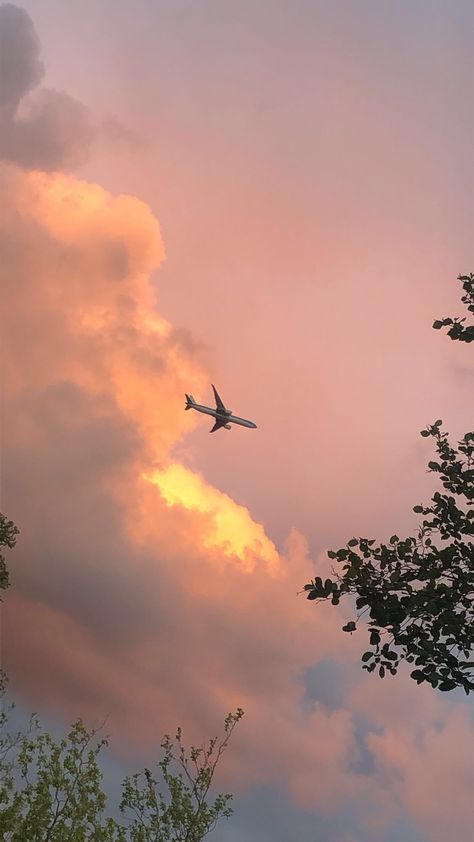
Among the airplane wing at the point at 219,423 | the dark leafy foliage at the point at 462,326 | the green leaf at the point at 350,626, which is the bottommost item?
the green leaf at the point at 350,626

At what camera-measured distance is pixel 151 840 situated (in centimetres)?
3150

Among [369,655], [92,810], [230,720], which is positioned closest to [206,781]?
[230,720]

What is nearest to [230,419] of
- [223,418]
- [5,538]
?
[223,418]

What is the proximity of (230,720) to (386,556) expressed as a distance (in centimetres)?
2301

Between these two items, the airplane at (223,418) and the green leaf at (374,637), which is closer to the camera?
the green leaf at (374,637)

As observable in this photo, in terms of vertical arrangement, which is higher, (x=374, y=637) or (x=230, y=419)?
(x=230, y=419)

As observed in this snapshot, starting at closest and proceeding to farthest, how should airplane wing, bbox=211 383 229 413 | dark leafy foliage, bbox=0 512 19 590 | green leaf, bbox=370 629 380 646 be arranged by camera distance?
green leaf, bbox=370 629 380 646
dark leafy foliage, bbox=0 512 19 590
airplane wing, bbox=211 383 229 413

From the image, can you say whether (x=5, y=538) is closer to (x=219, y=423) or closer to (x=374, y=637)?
(x=374, y=637)

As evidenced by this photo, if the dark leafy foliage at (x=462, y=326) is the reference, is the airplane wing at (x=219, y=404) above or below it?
above

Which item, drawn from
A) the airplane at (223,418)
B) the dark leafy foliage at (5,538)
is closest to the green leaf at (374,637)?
the dark leafy foliage at (5,538)

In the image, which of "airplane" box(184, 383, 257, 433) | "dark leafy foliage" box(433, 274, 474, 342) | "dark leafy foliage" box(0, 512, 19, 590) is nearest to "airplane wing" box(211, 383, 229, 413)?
"airplane" box(184, 383, 257, 433)

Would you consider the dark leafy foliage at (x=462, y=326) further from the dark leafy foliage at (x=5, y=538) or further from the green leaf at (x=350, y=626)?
the dark leafy foliage at (x=5, y=538)

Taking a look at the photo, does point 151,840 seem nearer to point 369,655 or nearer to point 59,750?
point 59,750

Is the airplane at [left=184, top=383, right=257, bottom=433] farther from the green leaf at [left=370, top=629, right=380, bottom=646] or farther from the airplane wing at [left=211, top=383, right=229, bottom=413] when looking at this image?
the green leaf at [left=370, top=629, right=380, bottom=646]
